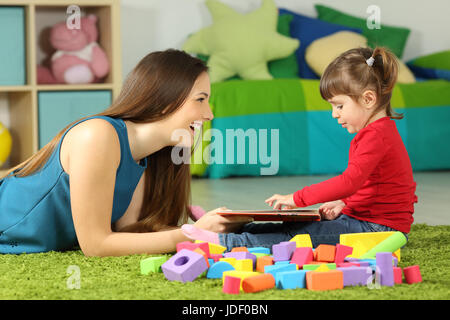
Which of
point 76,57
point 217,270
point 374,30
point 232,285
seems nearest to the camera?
point 232,285

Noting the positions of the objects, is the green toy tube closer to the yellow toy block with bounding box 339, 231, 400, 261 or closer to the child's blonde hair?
the yellow toy block with bounding box 339, 231, 400, 261

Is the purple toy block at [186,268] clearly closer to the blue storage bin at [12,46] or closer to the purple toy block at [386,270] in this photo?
the purple toy block at [386,270]

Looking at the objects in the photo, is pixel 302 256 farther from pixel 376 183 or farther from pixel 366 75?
pixel 366 75

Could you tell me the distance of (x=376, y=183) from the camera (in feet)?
4.26

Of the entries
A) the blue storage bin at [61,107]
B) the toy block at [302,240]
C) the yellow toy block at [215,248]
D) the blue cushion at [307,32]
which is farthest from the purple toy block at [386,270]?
the blue cushion at [307,32]

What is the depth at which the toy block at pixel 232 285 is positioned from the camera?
0.94 m

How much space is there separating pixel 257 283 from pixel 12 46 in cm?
212

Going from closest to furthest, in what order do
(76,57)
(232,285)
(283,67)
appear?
(232,285) < (76,57) < (283,67)

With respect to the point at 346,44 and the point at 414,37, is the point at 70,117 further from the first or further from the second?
the point at 414,37

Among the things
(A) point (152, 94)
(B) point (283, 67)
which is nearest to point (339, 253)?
(A) point (152, 94)

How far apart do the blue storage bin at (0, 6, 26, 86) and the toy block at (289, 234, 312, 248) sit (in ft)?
6.22

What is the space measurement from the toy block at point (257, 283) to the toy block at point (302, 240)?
0.81 ft

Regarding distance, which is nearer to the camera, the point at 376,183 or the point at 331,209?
the point at 376,183
